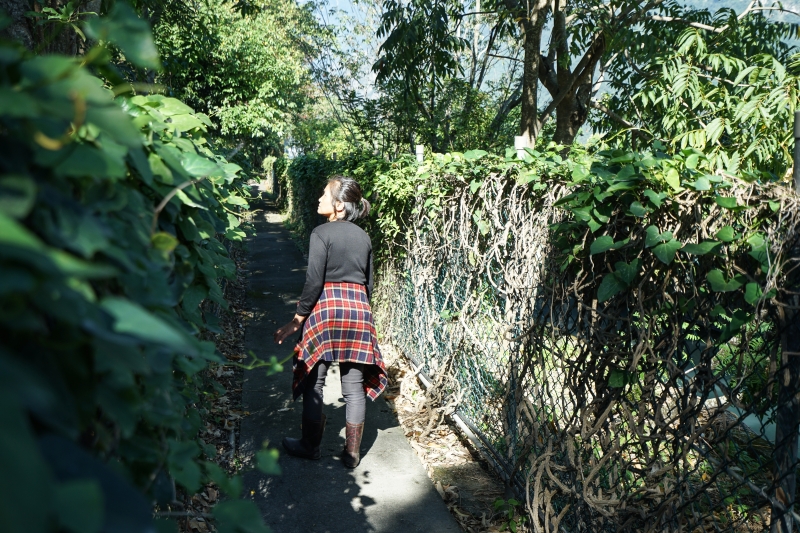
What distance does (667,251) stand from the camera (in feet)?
7.36

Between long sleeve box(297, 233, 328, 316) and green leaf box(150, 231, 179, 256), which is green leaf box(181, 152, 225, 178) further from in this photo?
long sleeve box(297, 233, 328, 316)

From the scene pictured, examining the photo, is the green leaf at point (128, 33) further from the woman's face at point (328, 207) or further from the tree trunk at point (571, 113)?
the tree trunk at point (571, 113)

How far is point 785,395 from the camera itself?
2.09 metres

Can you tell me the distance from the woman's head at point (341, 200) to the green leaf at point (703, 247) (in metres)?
2.47

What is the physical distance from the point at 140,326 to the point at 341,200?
3491mm

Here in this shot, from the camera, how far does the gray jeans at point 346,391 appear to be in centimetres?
408

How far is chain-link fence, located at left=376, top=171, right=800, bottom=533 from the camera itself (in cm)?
A: 212

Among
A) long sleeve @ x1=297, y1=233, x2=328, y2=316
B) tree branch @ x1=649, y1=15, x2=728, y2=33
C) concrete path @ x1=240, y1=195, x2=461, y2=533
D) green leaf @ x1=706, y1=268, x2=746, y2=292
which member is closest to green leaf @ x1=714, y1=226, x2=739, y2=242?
green leaf @ x1=706, y1=268, x2=746, y2=292

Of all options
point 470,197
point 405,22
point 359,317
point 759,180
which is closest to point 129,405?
point 759,180

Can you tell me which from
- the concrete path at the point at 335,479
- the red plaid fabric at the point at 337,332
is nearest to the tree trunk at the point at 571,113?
the concrete path at the point at 335,479

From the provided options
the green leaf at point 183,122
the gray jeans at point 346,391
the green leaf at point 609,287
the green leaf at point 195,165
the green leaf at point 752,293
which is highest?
the green leaf at point 183,122

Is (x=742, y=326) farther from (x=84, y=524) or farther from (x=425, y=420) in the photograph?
(x=425, y=420)

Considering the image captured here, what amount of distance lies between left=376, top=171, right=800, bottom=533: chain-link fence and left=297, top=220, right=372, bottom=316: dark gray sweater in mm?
793

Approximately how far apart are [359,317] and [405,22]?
6.04 meters
